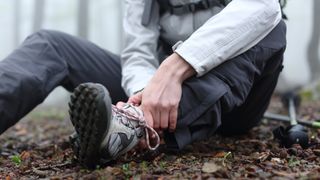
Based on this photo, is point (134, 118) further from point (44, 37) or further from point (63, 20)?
point (63, 20)

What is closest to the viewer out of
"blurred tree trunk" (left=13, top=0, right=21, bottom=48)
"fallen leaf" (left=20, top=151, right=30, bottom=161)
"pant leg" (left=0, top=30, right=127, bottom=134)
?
"pant leg" (left=0, top=30, right=127, bottom=134)

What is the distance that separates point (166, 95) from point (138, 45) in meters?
0.65

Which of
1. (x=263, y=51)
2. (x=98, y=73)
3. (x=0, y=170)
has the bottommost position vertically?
(x=0, y=170)

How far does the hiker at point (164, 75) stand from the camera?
1672 millimetres

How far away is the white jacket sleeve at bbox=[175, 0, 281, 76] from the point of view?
1.79 metres

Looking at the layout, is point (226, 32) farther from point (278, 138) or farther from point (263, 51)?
point (278, 138)

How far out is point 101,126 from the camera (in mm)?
1567

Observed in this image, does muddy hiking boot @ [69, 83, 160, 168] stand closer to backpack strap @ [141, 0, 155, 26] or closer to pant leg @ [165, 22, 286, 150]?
pant leg @ [165, 22, 286, 150]

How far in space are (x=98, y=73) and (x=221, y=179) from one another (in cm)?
121

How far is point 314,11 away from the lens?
5.04 meters

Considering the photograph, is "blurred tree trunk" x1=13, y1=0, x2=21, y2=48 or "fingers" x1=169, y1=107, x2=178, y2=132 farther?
"blurred tree trunk" x1=13, y1=0, x2=21, y2=48

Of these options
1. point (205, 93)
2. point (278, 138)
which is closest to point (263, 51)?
point (205, 93)

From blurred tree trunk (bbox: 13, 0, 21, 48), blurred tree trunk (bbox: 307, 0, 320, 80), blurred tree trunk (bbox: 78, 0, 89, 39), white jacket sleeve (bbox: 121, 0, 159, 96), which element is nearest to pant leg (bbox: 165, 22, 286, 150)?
white jacket sleeve (bbox: 121, 0, 159, 96)

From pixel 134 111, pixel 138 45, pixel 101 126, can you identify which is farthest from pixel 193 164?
pixel 138 45
